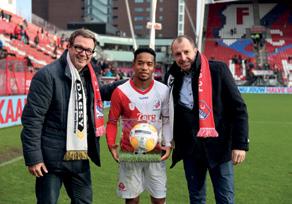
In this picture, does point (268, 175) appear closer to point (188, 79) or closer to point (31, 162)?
point (188, 79)

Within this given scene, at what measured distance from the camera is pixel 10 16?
26.5 m

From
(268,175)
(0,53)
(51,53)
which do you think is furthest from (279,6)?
(268,175)

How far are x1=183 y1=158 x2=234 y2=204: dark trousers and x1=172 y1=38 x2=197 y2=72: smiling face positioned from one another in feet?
2.71

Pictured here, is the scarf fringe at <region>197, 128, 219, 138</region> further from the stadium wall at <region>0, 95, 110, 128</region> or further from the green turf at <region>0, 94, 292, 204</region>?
the stadium wall at <region>0, 95, 110, 128</region>

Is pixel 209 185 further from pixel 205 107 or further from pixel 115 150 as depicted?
pixel 205 107

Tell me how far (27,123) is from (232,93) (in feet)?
5.27

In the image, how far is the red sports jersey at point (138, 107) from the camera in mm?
3521

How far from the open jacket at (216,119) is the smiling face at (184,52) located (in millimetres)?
66

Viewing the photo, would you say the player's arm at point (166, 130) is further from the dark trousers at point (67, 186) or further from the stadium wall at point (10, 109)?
the stadium wall at point (10, 109)

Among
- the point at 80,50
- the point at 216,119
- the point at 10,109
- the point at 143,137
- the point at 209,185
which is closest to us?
the point at 80,50

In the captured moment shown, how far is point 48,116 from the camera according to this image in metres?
3.11

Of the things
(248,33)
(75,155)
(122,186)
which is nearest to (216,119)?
(122,186)

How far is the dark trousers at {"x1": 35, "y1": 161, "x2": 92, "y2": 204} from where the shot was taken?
316 centimetres

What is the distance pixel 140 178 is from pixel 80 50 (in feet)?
4.03
